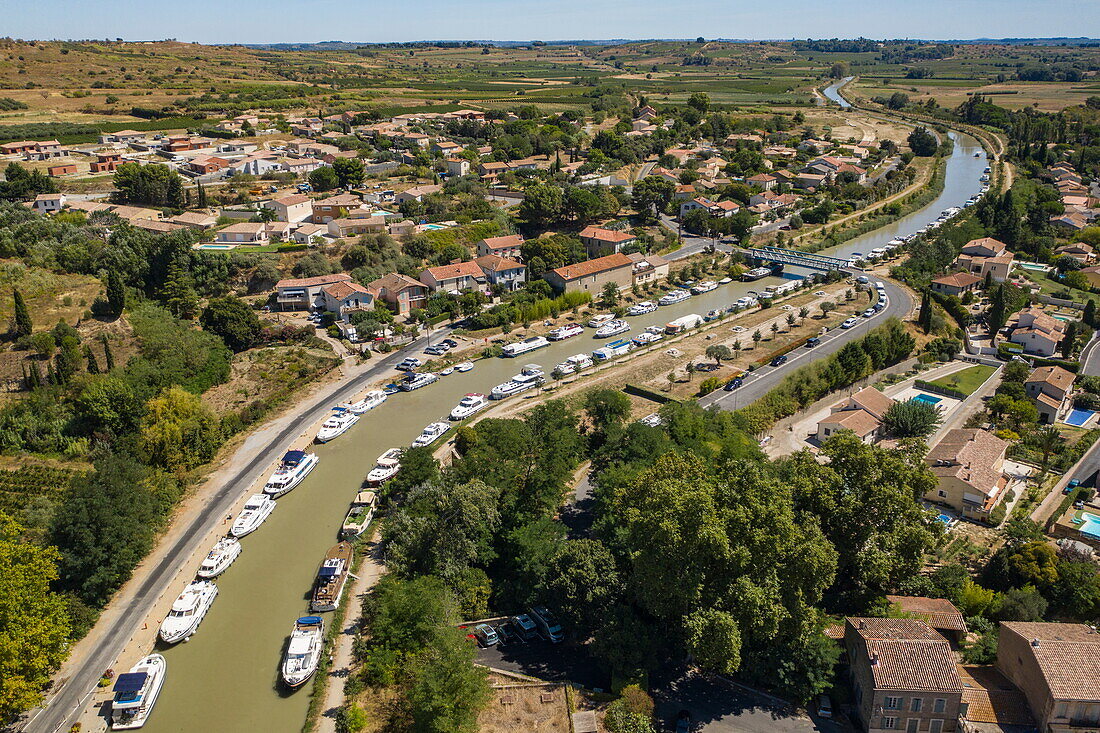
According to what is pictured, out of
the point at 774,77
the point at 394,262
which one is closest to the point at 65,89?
the point at 394,262

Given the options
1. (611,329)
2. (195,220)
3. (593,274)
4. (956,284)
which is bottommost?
(611,329)

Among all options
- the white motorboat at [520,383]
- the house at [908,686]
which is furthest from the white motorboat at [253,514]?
the house at [908,686]

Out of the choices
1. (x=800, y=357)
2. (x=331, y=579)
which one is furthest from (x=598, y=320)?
(x=331, y=579)

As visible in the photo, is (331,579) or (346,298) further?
(346,298)

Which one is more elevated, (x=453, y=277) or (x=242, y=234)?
(x=242, y=234)

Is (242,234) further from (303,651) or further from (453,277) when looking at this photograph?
(303,651)

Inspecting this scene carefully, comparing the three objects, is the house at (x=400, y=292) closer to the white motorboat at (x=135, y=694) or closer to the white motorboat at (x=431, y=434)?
the white motorboat at (x=431, y=434)

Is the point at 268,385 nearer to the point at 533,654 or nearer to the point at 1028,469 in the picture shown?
the point at 533,654
